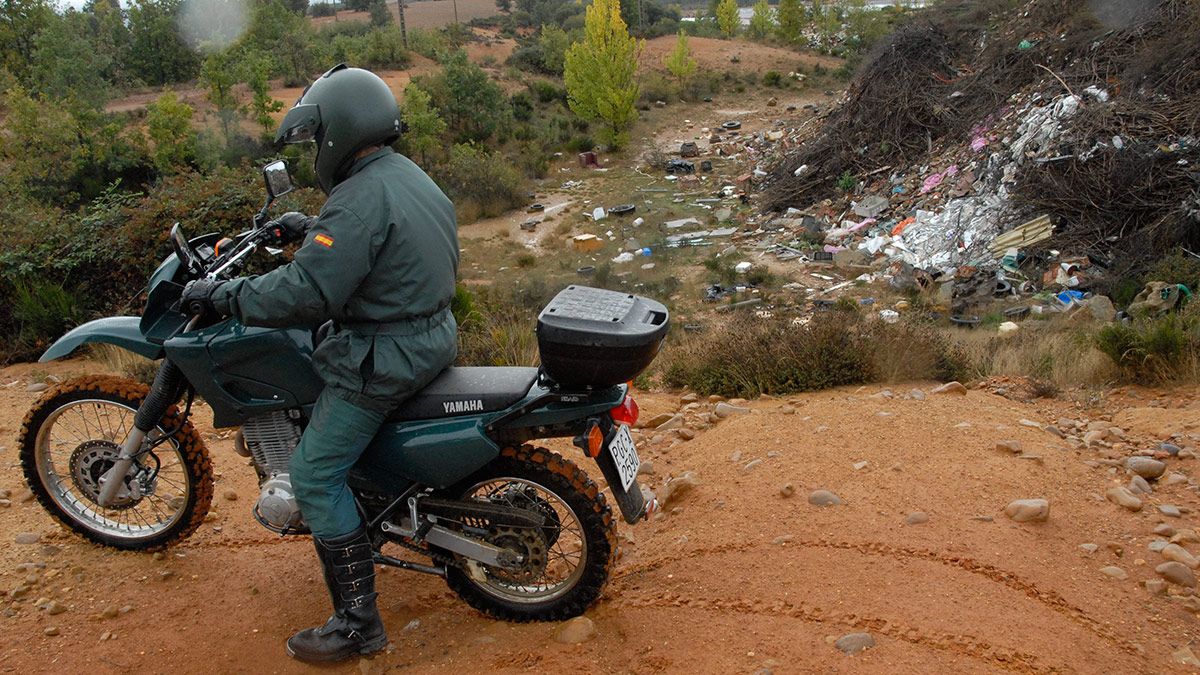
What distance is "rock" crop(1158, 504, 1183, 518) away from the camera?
4.03 meters

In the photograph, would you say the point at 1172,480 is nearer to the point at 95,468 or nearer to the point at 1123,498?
the point at 1123,498

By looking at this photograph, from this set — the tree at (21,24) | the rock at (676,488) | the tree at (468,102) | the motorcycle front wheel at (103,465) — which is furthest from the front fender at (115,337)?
the tree at (21,24)

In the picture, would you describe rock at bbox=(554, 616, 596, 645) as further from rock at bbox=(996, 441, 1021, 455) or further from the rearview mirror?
rock at bbox=(996, 441, 1021, 455)

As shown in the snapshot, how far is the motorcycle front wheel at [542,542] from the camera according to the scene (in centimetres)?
343

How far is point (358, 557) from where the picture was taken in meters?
3.46

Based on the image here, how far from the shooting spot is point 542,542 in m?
3.56

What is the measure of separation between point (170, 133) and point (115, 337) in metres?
21.8

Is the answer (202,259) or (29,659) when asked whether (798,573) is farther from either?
(29,659)

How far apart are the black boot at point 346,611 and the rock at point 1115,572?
286 cm

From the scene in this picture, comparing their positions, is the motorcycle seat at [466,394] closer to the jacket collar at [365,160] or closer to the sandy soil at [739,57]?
the jacket collar at [365,160]

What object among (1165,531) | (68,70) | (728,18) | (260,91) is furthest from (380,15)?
(1165,531)

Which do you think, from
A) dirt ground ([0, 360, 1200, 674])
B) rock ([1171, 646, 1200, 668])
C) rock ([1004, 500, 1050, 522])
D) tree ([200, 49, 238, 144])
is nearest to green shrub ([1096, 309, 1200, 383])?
dirt ground ([0, 360, 1200, 674])

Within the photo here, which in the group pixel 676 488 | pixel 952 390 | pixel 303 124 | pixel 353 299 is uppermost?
pixel 303 124

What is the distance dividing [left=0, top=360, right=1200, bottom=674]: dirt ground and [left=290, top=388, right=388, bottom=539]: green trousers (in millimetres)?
598
